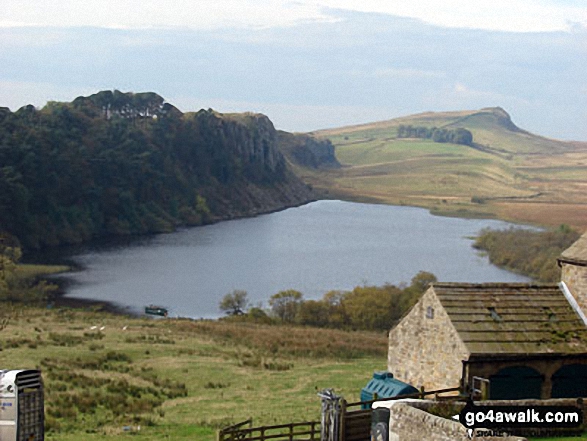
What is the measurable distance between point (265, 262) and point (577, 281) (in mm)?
75930

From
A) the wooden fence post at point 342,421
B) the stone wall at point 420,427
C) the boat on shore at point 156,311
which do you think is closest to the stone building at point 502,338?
the wooden fence post at point 342,421

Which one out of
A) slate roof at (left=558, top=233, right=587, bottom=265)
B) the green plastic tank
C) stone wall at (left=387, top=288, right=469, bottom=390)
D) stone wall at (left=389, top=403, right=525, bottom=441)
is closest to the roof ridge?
stone wall at (left=387, top=288, right=469, bottom=390)

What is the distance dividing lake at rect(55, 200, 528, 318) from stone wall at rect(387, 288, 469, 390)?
43713mm

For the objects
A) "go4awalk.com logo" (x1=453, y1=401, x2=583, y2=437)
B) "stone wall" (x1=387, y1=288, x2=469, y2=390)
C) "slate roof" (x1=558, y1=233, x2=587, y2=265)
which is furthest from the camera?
"slate roof" (x1=558, y1=233, x2=587, y2=265)

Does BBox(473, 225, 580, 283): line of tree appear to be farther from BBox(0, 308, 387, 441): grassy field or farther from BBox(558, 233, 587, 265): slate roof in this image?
BBox(558, 233, 587, 265): slate roof

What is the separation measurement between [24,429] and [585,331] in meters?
15.3

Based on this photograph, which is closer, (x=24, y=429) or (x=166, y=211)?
(x=24, y=429)

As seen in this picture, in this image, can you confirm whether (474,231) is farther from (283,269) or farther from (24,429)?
(24,429)

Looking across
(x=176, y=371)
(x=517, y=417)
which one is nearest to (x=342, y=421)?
(x=517, y=417)

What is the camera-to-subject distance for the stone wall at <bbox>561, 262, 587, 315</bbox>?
26.0 metres

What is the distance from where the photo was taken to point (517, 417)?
1895 cm

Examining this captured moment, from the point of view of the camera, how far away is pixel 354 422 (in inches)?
800

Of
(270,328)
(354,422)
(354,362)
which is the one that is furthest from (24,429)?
(270,328)

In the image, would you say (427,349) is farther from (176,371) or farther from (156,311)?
(156,311)
